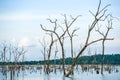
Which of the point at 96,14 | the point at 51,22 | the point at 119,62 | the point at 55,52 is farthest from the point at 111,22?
the point at 119,62

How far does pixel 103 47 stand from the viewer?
41.5 meters

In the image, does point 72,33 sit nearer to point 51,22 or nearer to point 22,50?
point 51,22

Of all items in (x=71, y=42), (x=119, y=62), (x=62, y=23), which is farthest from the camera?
(x=119, y=62)

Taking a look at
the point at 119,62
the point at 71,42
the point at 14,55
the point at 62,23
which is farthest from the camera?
the point at 119,62

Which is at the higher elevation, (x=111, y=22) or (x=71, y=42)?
(x=111, y=22)

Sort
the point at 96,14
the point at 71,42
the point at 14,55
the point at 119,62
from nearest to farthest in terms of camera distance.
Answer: the point at 96,14 < the point at 71,42 < the point at 14,55 < the point at 119,62

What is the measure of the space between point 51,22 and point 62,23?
7.38 ft

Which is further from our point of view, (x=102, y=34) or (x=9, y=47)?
(x=9, y=47)

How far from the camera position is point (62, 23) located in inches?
1410

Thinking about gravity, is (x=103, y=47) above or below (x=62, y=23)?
below

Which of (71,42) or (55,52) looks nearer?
(71,42)

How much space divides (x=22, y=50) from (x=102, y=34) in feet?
64.3

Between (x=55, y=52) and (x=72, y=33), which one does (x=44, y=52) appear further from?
(x=72, y=33)

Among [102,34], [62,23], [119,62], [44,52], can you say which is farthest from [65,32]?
[119,62]
